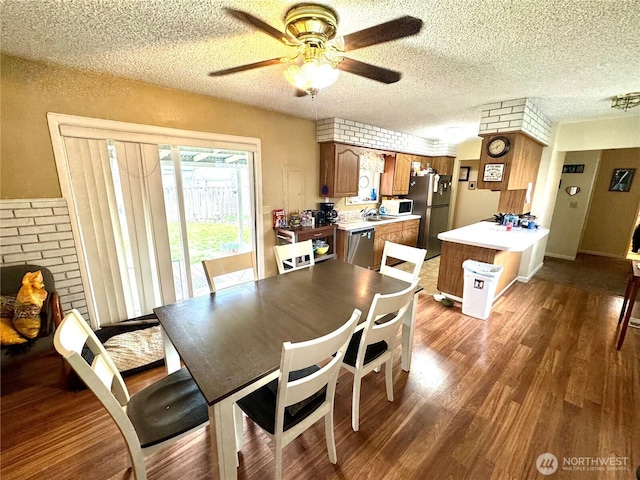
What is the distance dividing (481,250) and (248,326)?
2.74m

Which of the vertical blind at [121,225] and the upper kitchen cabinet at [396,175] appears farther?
the upper kitchen cabinet at [396,175]

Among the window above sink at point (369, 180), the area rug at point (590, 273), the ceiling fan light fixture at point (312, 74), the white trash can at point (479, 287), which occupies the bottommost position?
the area rug at point (590, 273)

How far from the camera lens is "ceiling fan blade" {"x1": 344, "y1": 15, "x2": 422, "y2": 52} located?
3.10 ft

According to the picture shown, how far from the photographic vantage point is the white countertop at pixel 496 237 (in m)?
2.66

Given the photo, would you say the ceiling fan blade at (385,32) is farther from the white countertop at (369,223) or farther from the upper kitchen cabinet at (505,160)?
the white countertop at (369,223)

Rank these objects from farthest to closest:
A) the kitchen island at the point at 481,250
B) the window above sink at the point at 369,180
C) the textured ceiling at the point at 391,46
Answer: the window above sink at the point at 369,180 < the kitchen island at the point at 481,250 < the textured ceiling at the point at 391,46

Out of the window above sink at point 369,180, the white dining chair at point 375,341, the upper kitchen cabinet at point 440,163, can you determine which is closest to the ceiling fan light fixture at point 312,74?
the white dining chair at point 375,341

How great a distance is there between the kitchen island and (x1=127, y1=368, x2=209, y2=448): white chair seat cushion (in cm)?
289

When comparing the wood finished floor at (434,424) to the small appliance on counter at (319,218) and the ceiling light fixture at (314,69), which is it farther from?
the small appliance on counter at (319,218)

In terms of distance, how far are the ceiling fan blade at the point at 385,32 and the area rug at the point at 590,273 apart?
4526 millimetres

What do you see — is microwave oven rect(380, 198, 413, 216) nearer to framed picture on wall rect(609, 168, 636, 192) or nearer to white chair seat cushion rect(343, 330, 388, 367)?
white chair seat cushion rect(343, 330, 388, 367)

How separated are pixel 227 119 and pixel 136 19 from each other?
4.94 feet

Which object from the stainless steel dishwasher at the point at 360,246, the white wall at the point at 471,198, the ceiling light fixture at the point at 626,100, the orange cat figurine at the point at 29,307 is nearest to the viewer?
the orange cat figurine at the point at 29,307

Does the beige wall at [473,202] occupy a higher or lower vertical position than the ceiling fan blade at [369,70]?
lower
